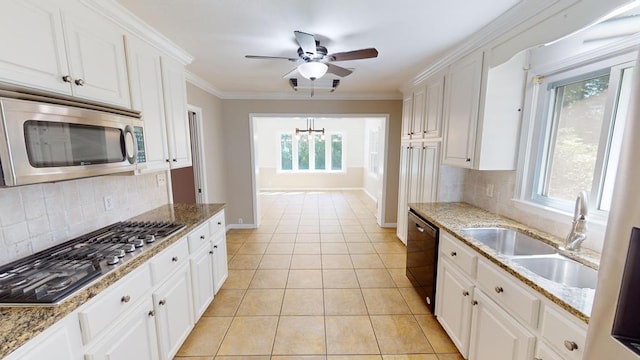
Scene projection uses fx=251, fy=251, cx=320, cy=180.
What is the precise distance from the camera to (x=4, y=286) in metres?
1.08

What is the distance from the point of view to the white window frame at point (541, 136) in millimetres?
1598

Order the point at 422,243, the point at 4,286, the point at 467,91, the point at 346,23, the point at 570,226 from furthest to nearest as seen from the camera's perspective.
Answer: the point at 422,243 → the point at 467,91 → the point at 346,23 → the point at 570,226 → the point at 4,286

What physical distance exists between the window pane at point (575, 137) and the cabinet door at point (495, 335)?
3.44 ft

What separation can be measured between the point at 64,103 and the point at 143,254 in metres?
0.87

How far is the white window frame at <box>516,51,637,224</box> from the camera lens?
1.60 metres

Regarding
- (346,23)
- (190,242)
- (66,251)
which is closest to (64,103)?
(66,251)

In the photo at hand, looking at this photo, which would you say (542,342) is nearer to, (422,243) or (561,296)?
(561,296)

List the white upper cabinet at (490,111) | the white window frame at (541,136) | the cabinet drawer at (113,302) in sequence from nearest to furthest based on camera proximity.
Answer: the cabinet drawer at (113,302) → the white window frame at (541,136) → the white upper cabinet at (490,111)

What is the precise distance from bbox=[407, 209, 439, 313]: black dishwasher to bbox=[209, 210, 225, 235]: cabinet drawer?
199 cm

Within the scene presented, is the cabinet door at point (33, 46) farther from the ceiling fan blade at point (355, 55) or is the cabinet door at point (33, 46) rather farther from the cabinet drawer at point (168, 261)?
the ceiling fan blade at point (355, 55)

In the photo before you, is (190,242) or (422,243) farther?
(422,243)

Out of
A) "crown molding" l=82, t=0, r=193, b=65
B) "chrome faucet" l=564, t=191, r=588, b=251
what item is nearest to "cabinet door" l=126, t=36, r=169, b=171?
"crown molding" l=82, t=0, r=193, b=65

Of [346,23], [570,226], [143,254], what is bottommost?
[143,254]

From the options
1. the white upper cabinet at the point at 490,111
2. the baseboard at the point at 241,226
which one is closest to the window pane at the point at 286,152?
the baseboard at the point at 241,226
